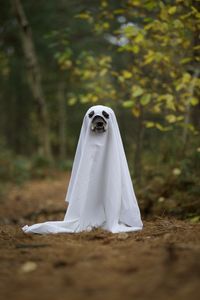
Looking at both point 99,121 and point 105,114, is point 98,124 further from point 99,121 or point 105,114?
point 105,114

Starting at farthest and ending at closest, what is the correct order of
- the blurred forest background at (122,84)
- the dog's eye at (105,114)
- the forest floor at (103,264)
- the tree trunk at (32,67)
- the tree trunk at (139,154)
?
the tree trunk at (32,67), the tree trunk at (139,154), the blurred forest background at (122,84), the dog's eye at (105,114), the forest floor at (103,264)

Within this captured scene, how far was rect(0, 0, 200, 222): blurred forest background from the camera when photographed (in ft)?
25.8

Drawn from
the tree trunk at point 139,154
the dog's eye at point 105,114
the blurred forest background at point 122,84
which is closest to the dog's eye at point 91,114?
the dog's eye at point 105,114

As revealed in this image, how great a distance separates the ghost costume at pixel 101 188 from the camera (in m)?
6.12

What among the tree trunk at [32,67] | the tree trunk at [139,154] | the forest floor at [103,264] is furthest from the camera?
the tree trunk at [32,67]

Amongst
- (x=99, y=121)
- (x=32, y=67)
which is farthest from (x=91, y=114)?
(x=32, y=67)

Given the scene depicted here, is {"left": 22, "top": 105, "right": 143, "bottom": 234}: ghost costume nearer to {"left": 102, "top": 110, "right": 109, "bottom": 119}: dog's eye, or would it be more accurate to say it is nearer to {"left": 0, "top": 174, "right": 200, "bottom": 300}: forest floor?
{"left": 102, "top": 110, "right": 109, "bottom": 119}: dog's eye

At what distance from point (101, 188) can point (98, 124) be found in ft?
2.90

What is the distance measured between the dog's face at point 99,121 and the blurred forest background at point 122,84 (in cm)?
117

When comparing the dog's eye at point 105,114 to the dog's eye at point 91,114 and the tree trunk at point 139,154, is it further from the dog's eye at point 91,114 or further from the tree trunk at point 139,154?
the tree trunk at point 139,154

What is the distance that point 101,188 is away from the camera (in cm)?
633

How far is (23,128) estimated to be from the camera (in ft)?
114

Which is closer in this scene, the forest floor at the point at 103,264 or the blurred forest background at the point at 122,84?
the forest floor at the point at 103,264

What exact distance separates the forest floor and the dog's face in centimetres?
138
